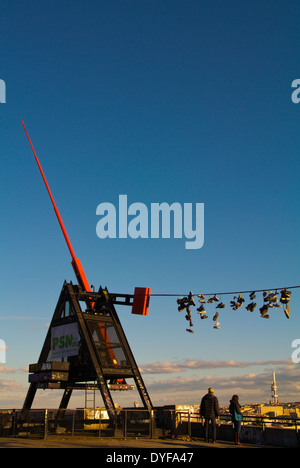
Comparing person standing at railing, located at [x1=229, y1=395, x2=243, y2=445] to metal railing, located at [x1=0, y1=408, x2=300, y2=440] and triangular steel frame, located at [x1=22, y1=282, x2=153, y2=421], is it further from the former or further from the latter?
triangular steel frame, located at [x1=22, y1=282, x2=153, y2=421]

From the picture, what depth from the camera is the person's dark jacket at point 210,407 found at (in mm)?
19141

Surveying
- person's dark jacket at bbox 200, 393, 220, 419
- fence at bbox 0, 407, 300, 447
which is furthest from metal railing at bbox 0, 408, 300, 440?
person's dark jacket at bbox 200, 393, 220, 419

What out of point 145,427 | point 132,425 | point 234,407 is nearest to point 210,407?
point 234,407

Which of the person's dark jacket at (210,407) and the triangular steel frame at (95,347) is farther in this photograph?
the triangular steel frame at (95,347)

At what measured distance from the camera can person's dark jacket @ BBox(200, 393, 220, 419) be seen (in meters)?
19.1

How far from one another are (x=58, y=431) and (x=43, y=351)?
836cm

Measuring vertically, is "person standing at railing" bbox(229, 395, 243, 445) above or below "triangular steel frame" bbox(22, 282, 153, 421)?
below

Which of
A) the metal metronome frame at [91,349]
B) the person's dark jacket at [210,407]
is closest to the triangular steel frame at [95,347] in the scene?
the metal metronome frame at [91,349]

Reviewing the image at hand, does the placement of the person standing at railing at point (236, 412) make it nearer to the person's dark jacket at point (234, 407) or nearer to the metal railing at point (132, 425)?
the person's dark jacket at point (234, 407)

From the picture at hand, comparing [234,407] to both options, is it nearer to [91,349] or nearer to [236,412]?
[236,412]

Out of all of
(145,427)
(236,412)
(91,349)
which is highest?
(91,349)

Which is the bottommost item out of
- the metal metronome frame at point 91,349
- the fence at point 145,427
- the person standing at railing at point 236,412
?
the fence at point 145,427

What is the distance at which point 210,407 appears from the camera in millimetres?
19141
